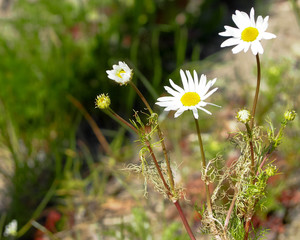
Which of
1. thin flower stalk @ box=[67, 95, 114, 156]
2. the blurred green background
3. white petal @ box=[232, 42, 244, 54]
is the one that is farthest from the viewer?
thin flower stalk @ box=[67, 95, 114, 156]

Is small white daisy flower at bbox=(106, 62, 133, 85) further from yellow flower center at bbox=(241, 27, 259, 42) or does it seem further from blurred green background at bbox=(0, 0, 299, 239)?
blurred green background at bbox=(0, 0, 299, 239)

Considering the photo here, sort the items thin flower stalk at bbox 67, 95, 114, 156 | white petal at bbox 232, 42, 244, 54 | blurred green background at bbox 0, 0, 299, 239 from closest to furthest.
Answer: white petal at bbox 232, 42, 244, 54
blurred green background at bbox 0, 0, 299, 239
thin flower stalk at bbox 67, 95, 114, 156

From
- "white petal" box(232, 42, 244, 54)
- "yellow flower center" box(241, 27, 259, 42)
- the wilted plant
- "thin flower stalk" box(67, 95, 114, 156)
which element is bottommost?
the wilted plant

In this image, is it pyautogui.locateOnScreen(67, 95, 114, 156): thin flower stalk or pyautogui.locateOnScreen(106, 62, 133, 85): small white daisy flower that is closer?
pyautogui.locateOnScreen(106, 62, 133, 85): small white daisy flower

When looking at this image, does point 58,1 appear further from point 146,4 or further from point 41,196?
point 41,196

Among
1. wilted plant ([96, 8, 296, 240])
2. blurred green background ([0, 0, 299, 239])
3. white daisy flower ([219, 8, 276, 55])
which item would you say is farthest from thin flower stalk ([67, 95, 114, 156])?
white daisy flower ([219, 8, 276, 55])

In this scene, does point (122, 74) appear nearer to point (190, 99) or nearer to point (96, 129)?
point (190, 99)

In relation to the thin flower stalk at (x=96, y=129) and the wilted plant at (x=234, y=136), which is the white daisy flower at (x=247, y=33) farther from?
the thin flower stalk at (x=96, y=129)
